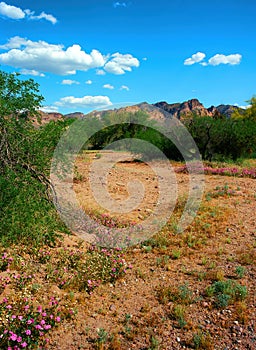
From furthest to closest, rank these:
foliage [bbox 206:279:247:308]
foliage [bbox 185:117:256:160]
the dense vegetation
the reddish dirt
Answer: foliage [bbox 185:117:256:160] → the dense vegetation → foliage [bbox 206:279:247:308] → the reddish dirt

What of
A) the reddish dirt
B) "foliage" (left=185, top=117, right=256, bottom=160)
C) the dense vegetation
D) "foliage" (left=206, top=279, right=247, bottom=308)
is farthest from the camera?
"foliage" (left=185, top=117, right=256, bottom=160)

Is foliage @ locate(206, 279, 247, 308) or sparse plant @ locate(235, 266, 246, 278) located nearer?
foliage @ locate(206, 279, 247, 308)

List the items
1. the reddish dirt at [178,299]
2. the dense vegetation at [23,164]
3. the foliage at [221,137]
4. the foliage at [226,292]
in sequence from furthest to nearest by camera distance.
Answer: the foliage at [221,137] → the dense vegetation at [23,164] → the foliage at [226,292] → the reddish dirt at [178,299]

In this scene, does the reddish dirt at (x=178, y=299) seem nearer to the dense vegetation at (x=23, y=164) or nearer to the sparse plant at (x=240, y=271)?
the sparse plant at (x=240, y=271)

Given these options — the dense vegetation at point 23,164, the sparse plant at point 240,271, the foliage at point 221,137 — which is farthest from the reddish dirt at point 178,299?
the foliage at point 221,137

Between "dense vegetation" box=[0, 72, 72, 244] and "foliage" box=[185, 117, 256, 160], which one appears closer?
"dense vegetation" box=[0, 72, 72, 244]

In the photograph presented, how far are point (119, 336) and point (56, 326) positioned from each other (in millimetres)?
835

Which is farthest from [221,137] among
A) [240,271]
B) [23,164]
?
[23,164]

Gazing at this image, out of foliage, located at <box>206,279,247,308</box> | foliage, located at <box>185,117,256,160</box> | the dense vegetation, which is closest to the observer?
foliage, located at <box>206,279,247,308</box>

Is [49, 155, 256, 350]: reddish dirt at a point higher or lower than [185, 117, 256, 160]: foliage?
lower

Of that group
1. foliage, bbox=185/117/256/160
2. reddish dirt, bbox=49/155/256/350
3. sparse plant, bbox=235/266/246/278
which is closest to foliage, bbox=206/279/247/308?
reddish dirt, bbox=49/155/256/350

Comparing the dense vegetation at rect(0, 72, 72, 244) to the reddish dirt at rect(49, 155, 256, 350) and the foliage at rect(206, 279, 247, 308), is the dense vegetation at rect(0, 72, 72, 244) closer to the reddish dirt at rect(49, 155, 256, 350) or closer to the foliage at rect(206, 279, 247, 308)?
the reddish dirt at rect(49, 155, 256, 350)

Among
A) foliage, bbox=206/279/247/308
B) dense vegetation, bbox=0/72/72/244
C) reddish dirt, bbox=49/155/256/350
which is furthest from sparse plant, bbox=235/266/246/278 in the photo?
dense vegetation, bbox=0/72/72/244

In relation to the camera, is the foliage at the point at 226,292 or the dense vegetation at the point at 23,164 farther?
the dense vegetation at the point at 23,164
